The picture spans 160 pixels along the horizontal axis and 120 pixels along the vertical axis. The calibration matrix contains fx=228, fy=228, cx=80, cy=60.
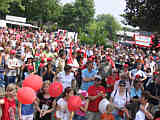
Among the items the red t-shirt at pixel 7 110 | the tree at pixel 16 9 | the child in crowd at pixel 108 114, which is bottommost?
the child in crowd at pixel 108 114

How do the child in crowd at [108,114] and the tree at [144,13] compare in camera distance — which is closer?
the child in crowd at [108,114]

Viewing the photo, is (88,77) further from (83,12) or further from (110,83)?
(83,12)

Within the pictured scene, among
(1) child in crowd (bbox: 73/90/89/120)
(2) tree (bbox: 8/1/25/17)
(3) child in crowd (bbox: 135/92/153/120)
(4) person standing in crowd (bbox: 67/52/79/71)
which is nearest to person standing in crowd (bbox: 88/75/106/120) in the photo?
(1) child in crowd (bbox: 73/90/89/120)

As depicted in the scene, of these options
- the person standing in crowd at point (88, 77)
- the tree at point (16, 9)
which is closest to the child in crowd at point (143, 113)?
the person standing in crowd at point (88, 77)

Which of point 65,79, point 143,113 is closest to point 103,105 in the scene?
point 143,113

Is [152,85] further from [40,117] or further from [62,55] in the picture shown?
[62,55]

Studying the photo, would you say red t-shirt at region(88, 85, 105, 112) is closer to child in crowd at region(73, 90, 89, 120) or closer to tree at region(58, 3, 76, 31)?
child in crowd at region(73, 90, 89, 120)

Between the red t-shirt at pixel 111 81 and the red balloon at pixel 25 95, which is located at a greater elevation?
the red balloon at pixel 25 95

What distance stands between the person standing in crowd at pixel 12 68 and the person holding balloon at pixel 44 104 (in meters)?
3.03

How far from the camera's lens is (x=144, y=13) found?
9102 mm

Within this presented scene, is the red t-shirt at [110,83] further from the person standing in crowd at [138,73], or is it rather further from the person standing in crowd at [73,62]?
the person standing in crowd at [73,62]

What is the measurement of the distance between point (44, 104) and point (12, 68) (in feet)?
10.6

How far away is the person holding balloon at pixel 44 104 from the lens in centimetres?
476

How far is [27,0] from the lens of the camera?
59.2m
